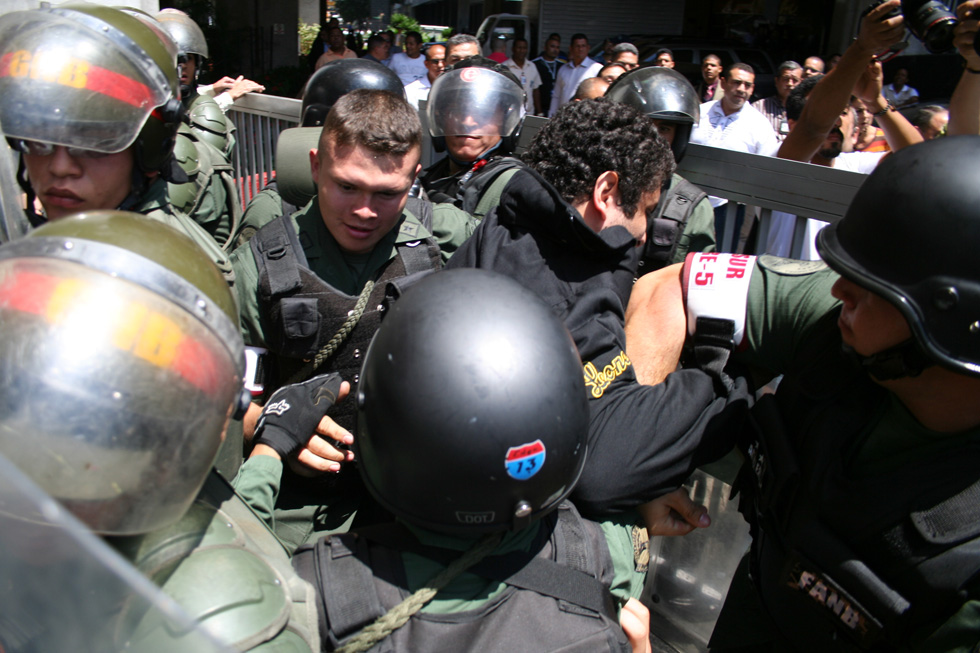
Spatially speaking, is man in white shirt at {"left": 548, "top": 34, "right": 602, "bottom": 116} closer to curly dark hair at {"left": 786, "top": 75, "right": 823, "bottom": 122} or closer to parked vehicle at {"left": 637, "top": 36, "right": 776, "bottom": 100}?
parked vehicle at {"left": 637, "top": 36, "right": 776, "bottom": 100}

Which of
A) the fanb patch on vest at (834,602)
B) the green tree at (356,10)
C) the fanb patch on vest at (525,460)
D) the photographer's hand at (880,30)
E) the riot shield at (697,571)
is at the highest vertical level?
the green tree at (356,10)

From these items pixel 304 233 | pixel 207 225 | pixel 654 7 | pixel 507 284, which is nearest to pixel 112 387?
pixel 507 284

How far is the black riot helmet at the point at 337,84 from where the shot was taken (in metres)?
3.85

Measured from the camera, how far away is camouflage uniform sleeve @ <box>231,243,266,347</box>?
210cm

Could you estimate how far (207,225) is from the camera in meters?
3.55

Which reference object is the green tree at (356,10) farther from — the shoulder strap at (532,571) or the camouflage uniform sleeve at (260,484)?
the shoulder strap at (532,571)

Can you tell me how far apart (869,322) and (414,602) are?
1.05 metres

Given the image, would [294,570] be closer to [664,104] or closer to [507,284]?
[507,284]

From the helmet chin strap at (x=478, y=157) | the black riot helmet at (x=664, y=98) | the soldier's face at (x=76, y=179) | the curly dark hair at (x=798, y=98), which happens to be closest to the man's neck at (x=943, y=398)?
the soldier's face at (x=76, y=179)

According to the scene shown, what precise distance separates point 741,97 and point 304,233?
14.4 feet

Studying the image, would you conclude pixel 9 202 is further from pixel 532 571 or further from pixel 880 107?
pixel 880 107

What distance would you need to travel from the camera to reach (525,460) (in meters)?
1.32

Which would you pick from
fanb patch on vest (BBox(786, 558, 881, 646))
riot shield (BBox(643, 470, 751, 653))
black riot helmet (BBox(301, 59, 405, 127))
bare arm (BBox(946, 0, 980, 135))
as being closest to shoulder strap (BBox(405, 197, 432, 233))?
riot shield (BBox(643, 470, 751, 653))

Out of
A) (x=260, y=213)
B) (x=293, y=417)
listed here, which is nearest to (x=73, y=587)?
(x=293, y=417)
